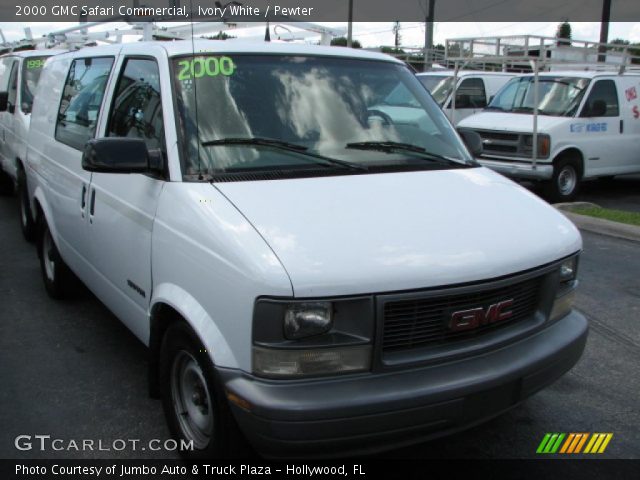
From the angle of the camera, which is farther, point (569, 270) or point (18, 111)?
point (18, 111)

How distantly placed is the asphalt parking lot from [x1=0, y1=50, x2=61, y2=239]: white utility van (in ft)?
6.41

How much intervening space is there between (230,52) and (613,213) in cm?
677

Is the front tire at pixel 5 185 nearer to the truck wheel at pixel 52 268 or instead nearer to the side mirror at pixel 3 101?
the side mirror at pixel 3 101

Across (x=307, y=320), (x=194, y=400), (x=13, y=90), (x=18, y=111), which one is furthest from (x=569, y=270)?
(x=13, y=90)

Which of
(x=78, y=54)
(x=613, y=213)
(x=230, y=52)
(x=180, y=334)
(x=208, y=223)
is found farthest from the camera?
(x=613, y=213)

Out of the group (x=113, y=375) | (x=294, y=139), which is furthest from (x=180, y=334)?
(x=113, y=375)

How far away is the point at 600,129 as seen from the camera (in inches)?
428

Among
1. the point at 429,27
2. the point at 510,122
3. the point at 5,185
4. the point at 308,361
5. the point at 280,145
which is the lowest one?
the point at 5,185

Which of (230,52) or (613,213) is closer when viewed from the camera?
(230,52)

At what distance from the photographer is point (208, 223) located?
2.74 m

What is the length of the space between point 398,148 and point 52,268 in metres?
3.26

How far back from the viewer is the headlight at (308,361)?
2.45 m

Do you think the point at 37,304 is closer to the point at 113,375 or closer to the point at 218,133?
the point at 113,375

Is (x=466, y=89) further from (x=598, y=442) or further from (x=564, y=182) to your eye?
(x=598, y=442)
